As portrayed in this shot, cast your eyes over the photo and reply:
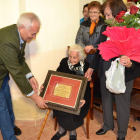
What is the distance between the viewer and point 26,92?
1714mm

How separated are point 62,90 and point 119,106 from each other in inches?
30.2

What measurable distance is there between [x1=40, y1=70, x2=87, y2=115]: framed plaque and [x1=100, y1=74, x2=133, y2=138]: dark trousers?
37 centimetres

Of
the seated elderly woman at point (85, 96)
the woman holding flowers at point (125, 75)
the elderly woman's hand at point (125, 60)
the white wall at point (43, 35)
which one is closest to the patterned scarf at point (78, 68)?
the seated elderly woman at point (85, 96)

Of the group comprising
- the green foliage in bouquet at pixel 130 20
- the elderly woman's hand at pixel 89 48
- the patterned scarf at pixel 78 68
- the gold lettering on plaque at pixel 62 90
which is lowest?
the gold lettering on plaque at pixel 62 90

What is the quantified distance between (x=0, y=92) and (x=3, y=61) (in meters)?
0.49

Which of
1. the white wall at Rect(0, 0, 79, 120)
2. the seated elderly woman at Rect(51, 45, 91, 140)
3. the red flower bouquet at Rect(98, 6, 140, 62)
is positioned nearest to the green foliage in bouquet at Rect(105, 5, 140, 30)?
the red flower bouquet at Rect(98, 6, 140, 62)

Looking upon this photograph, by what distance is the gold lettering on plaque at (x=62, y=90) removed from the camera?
196 centimetres

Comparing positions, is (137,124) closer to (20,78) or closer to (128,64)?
(128,64)

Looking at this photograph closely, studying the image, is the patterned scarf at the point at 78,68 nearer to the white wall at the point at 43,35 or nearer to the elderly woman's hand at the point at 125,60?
the white wall at the point at 43,35

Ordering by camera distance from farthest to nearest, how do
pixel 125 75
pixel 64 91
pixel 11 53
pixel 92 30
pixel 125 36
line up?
1. pixel 92 30
2. pixel 64 91
3. pixel 125 75
4. pixel 11 53
5. pixel 125 36

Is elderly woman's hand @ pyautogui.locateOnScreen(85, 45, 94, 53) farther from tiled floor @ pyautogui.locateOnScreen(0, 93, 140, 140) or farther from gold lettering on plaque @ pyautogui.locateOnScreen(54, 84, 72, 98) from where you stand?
tiled floor @ pyautogui.locateOnScreen(0, 93, 140, 140)

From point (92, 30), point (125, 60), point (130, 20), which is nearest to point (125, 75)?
point (125, 60)

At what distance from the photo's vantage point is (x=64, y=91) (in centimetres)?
197

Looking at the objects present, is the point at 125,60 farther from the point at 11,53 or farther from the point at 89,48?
the point at 11,53
